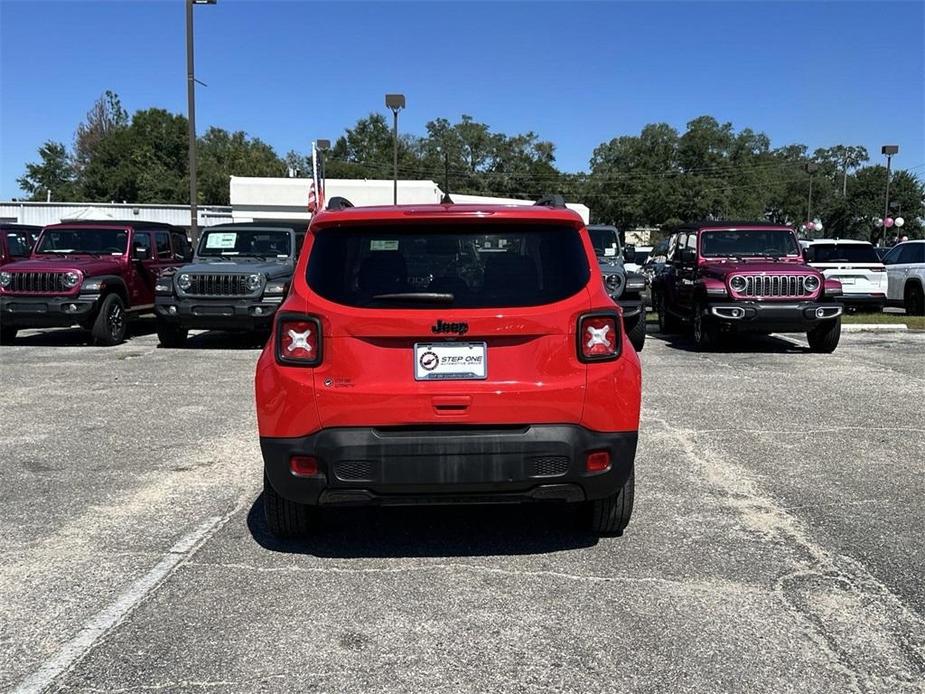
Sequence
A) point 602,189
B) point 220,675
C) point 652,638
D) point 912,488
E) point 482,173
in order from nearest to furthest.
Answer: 1. point 220,675
2. point 652,638
3. point 912,488
4. point 602,189
5. point 482,173

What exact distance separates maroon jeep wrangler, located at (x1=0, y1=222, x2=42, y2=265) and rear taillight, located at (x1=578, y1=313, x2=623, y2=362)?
522 inches

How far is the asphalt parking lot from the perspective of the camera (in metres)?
3.02

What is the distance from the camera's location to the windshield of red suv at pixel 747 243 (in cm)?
1249

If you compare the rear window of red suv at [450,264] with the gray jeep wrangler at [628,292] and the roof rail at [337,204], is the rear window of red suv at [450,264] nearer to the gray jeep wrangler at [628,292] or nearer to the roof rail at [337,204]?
the roof rail at [337,204]

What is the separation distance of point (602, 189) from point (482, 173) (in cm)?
2404

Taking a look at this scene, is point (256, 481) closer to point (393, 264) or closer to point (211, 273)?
point (393, 264)

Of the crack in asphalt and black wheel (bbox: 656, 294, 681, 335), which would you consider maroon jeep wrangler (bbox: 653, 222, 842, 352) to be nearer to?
black wheel (bbox: 656, 294, 681, 335)

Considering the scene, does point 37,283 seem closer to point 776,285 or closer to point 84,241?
point 84,241

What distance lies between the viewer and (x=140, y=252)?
535 inches

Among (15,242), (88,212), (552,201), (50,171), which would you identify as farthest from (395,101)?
(50,171)

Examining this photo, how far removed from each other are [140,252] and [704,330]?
29.7ft

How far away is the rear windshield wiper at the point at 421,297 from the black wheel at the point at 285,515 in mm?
1166

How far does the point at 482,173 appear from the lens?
10894 cm

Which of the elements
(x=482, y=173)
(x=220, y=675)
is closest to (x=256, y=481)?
(x=220, y=675)
